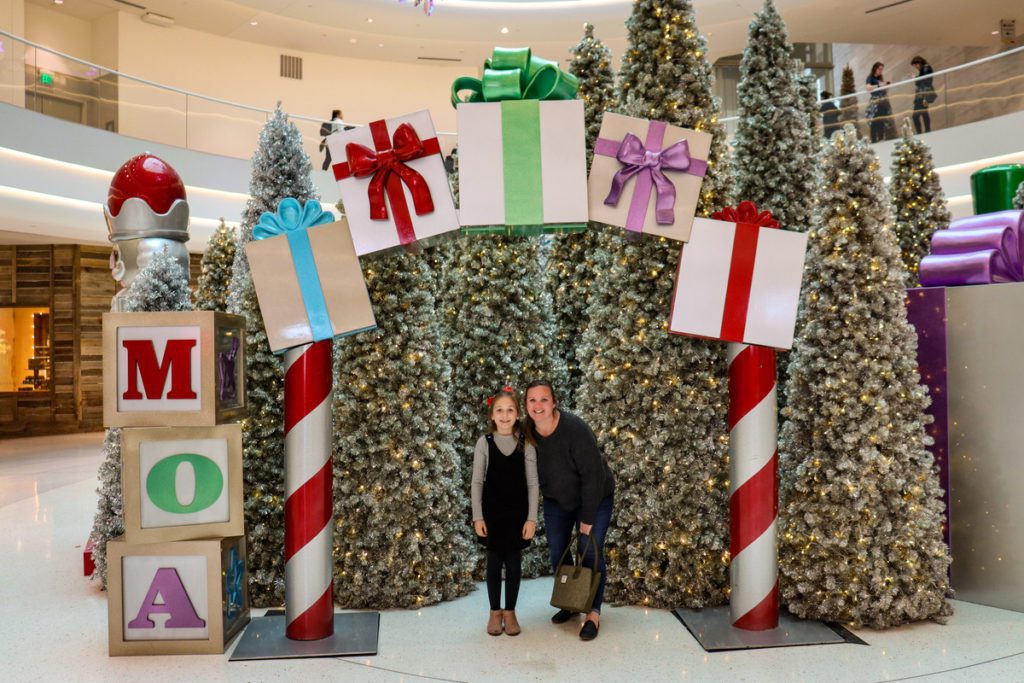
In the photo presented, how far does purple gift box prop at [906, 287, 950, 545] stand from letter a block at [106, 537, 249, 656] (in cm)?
387

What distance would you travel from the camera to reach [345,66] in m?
19.5

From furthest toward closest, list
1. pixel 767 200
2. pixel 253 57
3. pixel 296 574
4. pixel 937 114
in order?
1. pixel 253 57
2. pixel 937 114
3. pixel 767 200
4. pixel 296 574

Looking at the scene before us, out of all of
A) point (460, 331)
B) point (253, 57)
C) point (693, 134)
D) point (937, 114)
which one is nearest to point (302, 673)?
point (460, 331)

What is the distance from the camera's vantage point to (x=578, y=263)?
6.04 meters

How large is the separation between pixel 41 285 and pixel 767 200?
13.0m

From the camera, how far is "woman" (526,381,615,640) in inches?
169

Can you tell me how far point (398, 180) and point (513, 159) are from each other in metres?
0.55

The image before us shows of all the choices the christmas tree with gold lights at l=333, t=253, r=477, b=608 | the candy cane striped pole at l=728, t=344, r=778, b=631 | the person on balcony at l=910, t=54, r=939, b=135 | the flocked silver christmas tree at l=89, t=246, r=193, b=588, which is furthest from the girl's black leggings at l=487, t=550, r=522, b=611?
the person on balcony at l=910, t=54, r=939, b=135

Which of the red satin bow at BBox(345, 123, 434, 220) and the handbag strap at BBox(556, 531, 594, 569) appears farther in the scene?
the handbag strap at BBox(556, 531, 594, 569)

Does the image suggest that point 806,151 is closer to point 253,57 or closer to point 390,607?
point 390,607

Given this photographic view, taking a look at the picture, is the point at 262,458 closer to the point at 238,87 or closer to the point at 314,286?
the point at 314,286

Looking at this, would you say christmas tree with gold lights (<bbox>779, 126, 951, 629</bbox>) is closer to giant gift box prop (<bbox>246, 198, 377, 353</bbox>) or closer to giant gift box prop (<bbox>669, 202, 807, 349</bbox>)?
giant gift box prop (<bbox>669, 202, 807, 349</bbox>)

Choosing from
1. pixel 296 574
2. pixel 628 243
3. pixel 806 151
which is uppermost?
pixel 806 151

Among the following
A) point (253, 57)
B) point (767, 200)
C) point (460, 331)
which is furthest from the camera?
point (253, 57)
